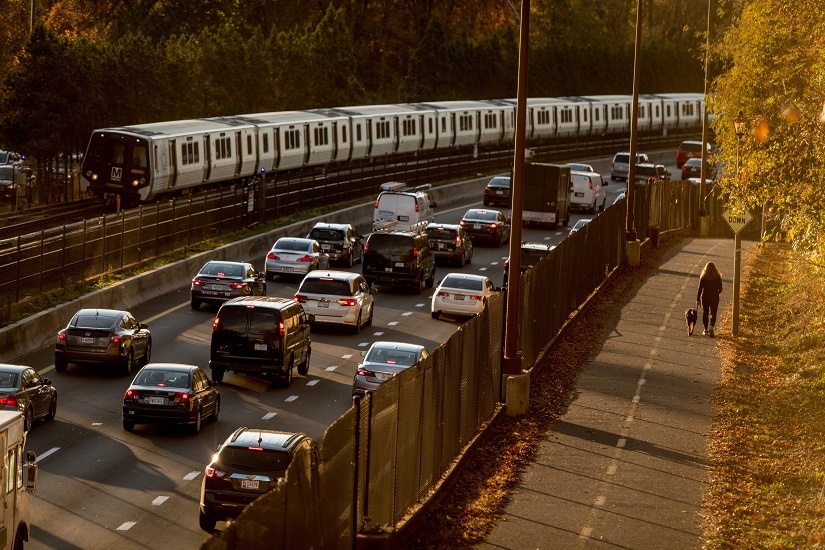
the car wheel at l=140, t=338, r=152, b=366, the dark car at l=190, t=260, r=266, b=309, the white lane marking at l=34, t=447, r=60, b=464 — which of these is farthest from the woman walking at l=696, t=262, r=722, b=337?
the white lane marking at l=34, t=447, r=60, b=464

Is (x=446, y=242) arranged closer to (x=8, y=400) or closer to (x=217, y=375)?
(x=217, y=375)

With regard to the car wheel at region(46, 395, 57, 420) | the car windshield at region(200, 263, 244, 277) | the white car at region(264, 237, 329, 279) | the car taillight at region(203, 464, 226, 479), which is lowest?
the car wheel at region(46, 395, 57, 420)

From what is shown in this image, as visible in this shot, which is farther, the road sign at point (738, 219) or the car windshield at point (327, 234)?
the car windshield at point (327, 234)

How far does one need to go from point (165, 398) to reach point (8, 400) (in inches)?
102

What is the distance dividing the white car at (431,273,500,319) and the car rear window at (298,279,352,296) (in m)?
3.60

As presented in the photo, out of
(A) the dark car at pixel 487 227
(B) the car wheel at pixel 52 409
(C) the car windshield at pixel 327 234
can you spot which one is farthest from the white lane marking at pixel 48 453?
(A) the dark car at pixel 487 227

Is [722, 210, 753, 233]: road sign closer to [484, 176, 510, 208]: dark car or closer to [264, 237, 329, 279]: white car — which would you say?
[264, 237, 329, 279]: white car

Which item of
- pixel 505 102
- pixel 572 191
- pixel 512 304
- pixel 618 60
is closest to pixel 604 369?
pixel 512 304

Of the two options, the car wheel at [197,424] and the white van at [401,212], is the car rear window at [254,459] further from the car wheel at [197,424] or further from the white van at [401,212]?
the white van at [401,212]

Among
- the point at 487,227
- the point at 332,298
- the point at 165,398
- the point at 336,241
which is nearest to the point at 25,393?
the point at 165,398

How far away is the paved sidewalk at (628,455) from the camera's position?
17.2m

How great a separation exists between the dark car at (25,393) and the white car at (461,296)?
14.5m

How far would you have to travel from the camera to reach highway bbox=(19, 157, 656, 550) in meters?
19.7

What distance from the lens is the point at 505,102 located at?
87875 millimetres
